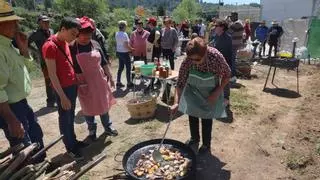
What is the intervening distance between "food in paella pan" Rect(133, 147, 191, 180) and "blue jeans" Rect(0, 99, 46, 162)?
4.51ft

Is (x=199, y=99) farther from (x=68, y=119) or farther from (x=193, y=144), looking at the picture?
(x=68, y=119)

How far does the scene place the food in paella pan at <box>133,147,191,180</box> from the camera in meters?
3.88

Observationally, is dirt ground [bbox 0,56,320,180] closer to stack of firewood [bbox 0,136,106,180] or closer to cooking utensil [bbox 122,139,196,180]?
cooking utensil [bbox 122,139,196,180]

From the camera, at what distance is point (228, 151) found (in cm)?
536

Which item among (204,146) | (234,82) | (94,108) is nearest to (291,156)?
(204,146)

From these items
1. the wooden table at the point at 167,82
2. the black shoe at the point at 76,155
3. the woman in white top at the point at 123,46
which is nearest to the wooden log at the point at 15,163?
the black shoe at the point at 76,155

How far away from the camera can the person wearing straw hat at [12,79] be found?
132 inches

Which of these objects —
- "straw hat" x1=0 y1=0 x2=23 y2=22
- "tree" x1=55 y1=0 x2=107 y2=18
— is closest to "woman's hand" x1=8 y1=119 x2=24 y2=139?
"straw hat" x1=0 y1=0 x2=23 y2=22

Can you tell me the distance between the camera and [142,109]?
6945mm

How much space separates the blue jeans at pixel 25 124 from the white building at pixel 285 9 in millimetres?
26403

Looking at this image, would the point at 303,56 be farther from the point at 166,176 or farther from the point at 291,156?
the point at 166,176

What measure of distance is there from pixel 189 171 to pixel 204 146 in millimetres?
1291

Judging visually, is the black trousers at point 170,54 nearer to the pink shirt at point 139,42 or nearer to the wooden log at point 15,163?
the pink shirt at point 139,42

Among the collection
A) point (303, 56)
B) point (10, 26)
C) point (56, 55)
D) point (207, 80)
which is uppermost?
point (10, 26)
